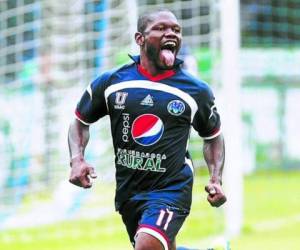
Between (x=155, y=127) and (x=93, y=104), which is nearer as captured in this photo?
(x=155, y=127)

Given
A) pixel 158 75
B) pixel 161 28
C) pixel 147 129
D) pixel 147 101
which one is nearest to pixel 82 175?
pixel 147 129

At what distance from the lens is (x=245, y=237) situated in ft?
35.6

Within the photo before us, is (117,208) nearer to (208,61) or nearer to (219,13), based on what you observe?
(219,13)

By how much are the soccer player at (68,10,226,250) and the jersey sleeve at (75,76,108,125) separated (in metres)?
0.01

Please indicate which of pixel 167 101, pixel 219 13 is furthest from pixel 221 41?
pixel 167 101

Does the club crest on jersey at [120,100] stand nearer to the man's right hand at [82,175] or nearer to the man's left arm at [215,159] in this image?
the man's right hand at [82,175]

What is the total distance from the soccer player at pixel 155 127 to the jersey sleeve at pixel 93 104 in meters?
0.01

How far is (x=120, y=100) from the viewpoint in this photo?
6.12 metres

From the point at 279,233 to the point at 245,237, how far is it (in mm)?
662

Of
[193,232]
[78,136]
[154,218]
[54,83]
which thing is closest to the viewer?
[154,218]

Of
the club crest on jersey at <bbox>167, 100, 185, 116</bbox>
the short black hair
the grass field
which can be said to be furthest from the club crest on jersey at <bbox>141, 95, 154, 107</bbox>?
the grass field

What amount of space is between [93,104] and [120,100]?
0.25 metres

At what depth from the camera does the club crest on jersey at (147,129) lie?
6.05 metres

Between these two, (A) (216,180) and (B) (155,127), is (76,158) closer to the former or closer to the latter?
(B) (155,127)
